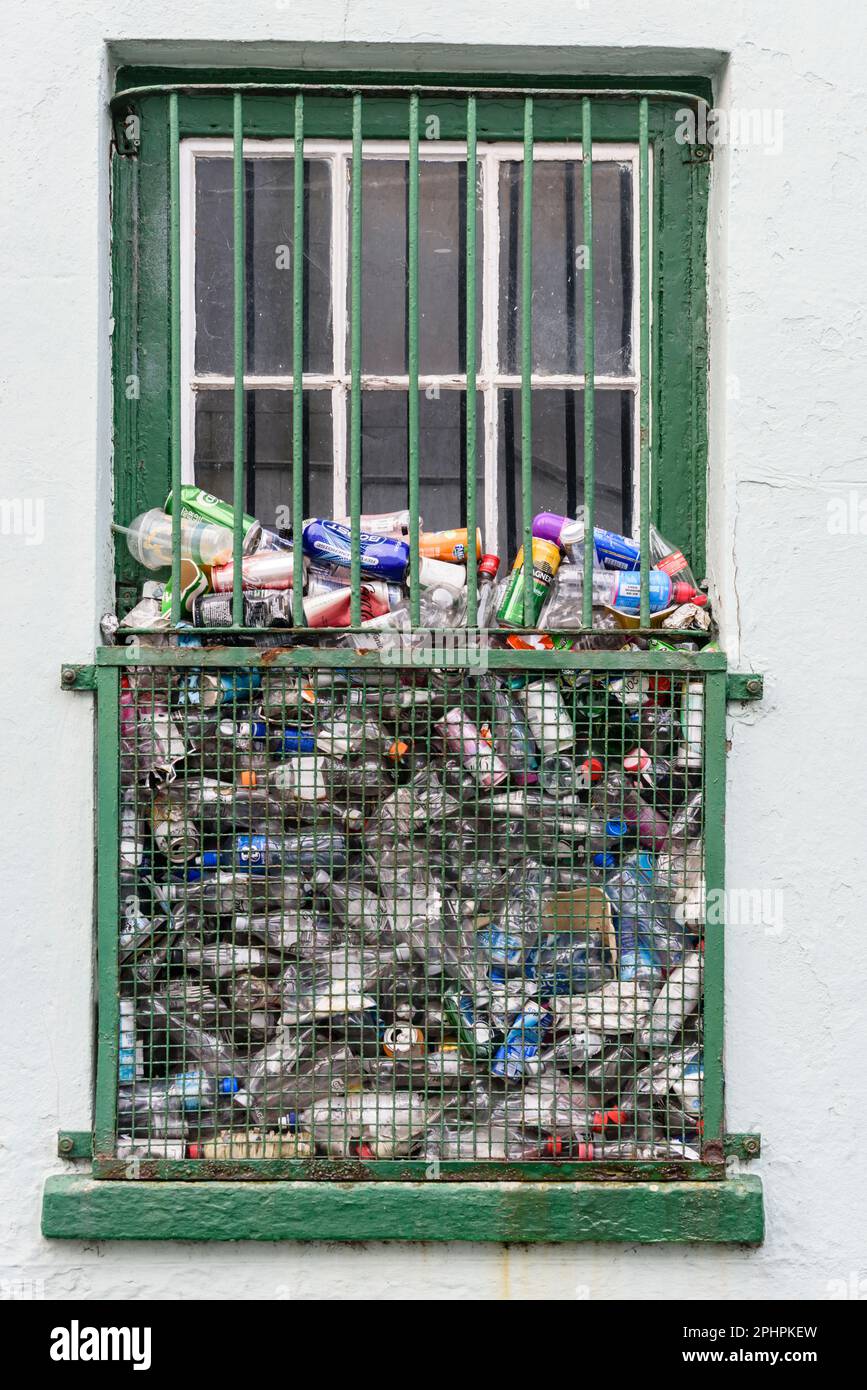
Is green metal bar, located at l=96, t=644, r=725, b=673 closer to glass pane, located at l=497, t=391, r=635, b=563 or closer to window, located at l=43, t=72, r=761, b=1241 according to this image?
window, located at l=43, t=72, r=761, b=1241

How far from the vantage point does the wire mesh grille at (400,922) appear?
328cm

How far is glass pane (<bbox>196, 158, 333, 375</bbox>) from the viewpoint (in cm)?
363

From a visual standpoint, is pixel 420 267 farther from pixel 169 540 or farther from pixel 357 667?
pixel 357 667

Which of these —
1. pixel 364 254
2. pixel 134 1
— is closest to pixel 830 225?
pixel 364 254

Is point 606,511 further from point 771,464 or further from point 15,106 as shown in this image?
point 15,106

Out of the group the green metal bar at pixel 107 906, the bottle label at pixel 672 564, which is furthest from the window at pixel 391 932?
the bottle label at pixel 672 564

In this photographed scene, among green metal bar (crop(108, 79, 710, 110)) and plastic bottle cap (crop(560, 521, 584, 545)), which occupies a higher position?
green metal bar (crop(108, 79, 710, 110))

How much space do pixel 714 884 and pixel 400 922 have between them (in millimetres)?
761

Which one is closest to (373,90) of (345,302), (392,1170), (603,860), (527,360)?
(345,302)

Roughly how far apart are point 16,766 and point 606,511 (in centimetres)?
164

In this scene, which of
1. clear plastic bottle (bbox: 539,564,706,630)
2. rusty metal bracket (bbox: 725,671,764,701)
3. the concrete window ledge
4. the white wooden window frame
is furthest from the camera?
the white wooden window frame

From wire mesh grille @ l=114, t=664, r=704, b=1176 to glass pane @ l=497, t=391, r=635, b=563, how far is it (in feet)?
1.79

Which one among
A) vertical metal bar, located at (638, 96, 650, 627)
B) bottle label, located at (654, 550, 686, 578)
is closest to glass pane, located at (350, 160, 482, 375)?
vertical metal bar, located at (638, 96, 650, 627)

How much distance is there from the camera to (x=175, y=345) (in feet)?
11.1
